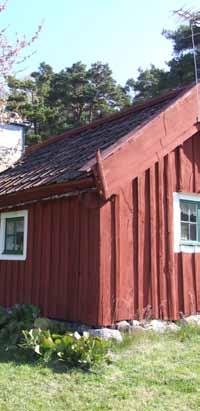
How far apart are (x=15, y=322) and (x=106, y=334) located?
1.67 m

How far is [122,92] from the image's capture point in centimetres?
4144

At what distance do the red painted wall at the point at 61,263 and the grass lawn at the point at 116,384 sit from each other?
111 cm

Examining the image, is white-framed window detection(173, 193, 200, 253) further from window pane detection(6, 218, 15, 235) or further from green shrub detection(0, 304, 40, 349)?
window pane detection(6, 218, 15, 235)

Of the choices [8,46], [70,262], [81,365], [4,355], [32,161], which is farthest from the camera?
[32,161]

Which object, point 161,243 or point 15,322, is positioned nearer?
point 15,322

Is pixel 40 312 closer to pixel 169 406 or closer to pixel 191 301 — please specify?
pixel 191 301

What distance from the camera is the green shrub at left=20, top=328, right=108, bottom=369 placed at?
6.26 metres

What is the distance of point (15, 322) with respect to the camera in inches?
315

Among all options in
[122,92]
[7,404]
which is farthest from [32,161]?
[122,92]

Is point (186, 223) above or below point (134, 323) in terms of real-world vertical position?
above

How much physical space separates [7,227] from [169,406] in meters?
5.93

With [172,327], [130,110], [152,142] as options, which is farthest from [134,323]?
[130,110]

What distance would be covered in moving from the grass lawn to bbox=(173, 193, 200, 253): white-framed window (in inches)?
90.1

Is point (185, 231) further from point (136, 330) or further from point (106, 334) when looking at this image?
point (106, 334)
